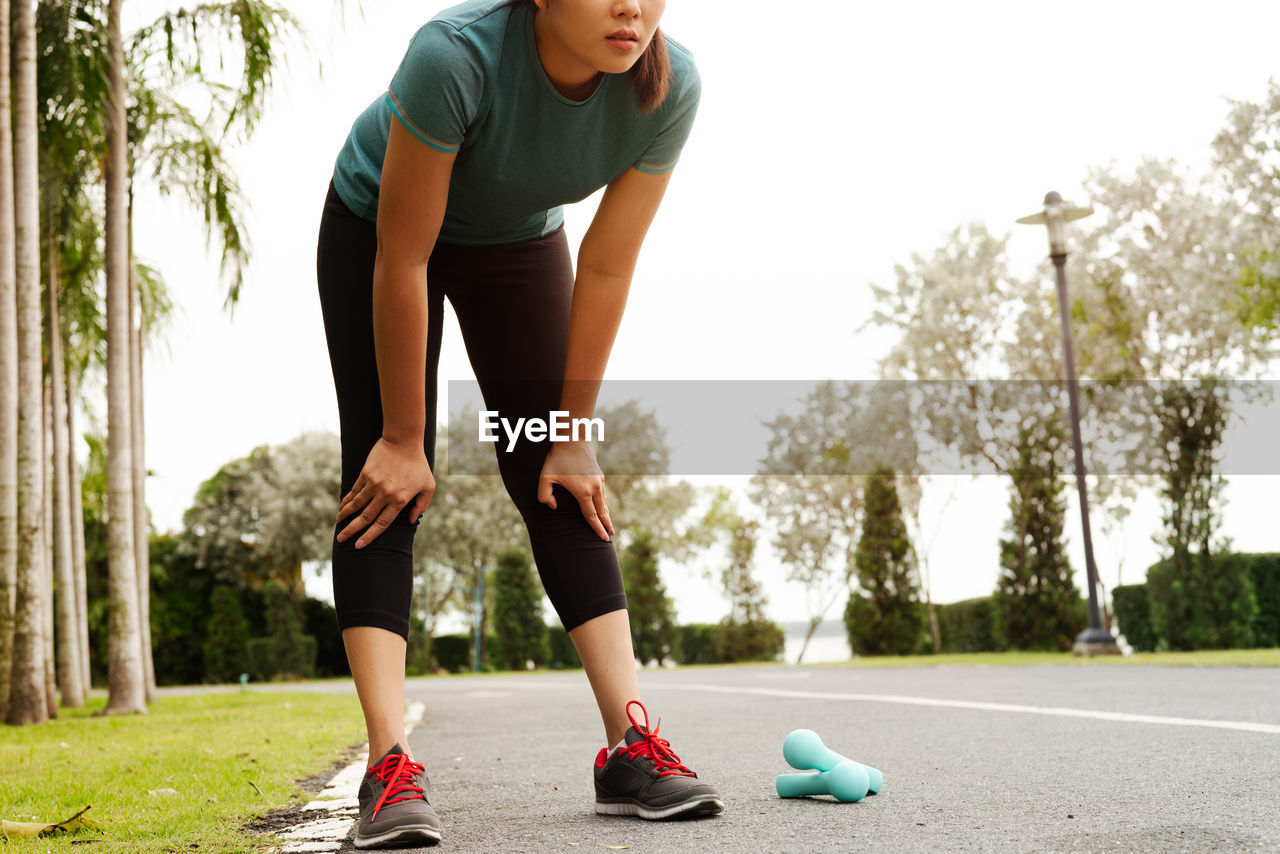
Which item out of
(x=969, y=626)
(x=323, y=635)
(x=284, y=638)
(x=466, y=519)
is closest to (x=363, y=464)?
(x=969, y=626)

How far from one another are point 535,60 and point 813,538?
28.5 m

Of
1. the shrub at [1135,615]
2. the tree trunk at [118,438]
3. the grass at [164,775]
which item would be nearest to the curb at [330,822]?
the grass at [164,775]

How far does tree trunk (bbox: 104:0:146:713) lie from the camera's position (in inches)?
340

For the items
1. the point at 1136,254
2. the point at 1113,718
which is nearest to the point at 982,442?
the point at 1136,254

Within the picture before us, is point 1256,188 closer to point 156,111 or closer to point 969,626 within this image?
point 969,626

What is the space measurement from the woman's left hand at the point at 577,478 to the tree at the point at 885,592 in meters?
17.9

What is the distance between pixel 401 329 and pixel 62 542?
1032cm

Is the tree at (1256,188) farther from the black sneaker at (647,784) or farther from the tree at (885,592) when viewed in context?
the black sneaker at (647,784)

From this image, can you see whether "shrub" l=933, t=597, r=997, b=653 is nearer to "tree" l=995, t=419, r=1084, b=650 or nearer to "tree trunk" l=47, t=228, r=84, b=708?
"tree" l=995, t=419, r=1084, b=650

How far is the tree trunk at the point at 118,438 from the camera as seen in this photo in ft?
28.3

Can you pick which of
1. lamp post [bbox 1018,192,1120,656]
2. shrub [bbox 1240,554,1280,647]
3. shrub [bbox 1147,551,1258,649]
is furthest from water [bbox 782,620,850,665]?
lamp post [bbox 1018,192,1120,656]

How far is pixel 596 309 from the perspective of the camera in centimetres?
234

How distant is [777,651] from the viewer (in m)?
24.8

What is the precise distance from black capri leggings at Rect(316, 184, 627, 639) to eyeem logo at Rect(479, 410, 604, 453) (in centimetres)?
2
